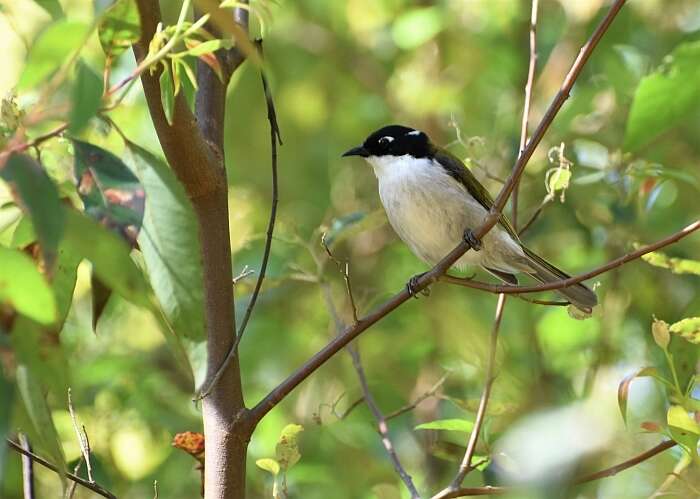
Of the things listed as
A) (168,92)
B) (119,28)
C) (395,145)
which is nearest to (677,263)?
(168,92)

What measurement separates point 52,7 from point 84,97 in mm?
260

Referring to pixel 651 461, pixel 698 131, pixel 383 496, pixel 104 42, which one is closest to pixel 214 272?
pixel 104 42

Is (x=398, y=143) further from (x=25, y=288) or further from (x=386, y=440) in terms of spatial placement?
(x=25, y=288)

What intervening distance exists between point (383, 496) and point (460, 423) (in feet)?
1.05

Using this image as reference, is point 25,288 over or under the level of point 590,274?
over

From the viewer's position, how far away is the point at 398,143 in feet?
14.1

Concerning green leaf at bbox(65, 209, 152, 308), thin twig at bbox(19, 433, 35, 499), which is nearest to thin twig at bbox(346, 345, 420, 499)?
thin twig at bbox(19, 433, 35, 499)

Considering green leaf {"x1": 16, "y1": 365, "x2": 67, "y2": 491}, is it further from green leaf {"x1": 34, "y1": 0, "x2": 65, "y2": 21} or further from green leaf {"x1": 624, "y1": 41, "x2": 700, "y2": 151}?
green leaf {"x1": 624, "y1": 41, "x2": 700, "y2": 151}

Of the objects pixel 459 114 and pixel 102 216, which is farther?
pixel 459 114

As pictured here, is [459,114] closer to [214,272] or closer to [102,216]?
[214,272]

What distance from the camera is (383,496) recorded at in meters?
2.52

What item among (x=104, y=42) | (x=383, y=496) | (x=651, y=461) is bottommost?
(x=383, y=496)

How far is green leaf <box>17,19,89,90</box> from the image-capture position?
1.37 m

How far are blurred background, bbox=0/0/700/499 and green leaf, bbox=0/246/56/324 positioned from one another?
3.91ft
